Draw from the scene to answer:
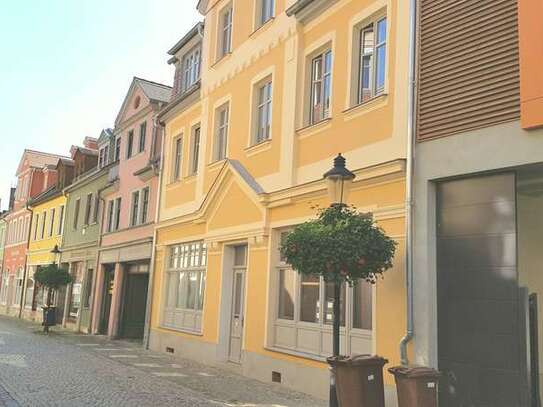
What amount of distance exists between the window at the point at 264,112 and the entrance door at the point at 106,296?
13.1 meters

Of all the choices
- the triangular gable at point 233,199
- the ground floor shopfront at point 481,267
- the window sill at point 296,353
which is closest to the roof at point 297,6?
the triangular gable at point 233,199

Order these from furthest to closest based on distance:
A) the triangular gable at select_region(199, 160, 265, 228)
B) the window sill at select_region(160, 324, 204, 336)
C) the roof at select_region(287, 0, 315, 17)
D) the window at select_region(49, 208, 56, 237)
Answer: the window at select_region(49, 208, 56, 237), the window sill at select_region(160, 324, 204, 336), the triangular gable at select_region(199, 160, 265, 228), the roof at select_region(287, 0, 315, 17)

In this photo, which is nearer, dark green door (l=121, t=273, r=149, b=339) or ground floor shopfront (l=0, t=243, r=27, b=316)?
dark green door (l=121, t=273, r=149, b=339)

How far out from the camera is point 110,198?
26.1m

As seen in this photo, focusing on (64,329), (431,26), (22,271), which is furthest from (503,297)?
(22,271)

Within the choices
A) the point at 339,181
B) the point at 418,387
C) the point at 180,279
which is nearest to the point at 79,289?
the point at 180,279

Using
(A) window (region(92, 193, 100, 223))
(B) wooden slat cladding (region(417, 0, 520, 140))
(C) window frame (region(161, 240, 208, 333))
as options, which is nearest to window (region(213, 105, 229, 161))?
(C) window frame (region(161, 240, 208, 333))

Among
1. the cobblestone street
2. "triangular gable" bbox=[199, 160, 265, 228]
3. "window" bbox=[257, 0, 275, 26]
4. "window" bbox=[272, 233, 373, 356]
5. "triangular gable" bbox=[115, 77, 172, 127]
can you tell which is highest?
"triangular gable" bbox=[115, 77, 172, 127]

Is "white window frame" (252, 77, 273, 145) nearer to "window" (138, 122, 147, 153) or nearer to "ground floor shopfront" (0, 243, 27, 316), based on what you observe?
"window" (138, 122, 147, 153)

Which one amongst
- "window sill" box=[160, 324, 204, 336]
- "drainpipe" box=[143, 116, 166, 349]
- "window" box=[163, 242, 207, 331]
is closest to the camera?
"window sill" box=[160, 324, 204, 336]

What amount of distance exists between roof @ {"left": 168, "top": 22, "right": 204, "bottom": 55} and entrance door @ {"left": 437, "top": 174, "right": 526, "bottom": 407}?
491 inches

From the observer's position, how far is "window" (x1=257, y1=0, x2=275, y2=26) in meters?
14.8

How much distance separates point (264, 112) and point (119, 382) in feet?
23.3

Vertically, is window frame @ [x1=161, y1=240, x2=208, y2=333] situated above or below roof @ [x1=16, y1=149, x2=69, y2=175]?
below
